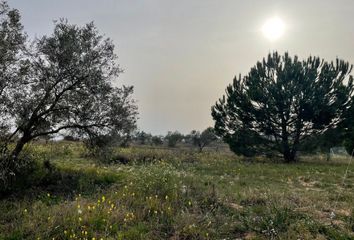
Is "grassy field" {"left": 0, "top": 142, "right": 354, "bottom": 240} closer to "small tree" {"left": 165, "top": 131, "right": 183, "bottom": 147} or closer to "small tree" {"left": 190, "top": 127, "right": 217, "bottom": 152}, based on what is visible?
"small tree" {"left": 190, "top": 127, "right": 217, "bottom": 152}

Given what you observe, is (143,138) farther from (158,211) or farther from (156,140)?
(158,211)

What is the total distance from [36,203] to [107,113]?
4317 millimetres

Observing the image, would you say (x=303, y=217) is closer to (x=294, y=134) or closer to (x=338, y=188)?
(x=338, y=188)

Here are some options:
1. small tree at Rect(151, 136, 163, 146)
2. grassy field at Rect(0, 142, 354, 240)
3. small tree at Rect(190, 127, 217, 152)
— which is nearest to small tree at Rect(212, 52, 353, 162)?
grassy field at Rect(0, 142, 354, 240)

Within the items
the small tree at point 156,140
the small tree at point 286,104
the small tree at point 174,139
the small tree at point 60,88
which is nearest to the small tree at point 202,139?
the small tree at point 174,139

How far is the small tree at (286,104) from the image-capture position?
23.2m

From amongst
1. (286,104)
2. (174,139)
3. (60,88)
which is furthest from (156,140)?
(60,88)

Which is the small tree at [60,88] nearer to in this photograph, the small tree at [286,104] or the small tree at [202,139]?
the small tree at [286,104]

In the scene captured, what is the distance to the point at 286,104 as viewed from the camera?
2339 centimetres

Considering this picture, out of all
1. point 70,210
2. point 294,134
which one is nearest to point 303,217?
point 70,210

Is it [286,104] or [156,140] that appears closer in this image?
[286,104]

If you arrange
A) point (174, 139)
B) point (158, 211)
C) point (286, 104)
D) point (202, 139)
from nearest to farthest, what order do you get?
point (158, 211)
point (286, 104)
point (202, 139)
point (174, 139)

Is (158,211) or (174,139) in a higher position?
(174,139)

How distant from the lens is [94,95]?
11.7 meters
